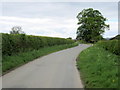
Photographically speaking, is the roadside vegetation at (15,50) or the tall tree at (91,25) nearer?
the roadside vegetation at (15,50)

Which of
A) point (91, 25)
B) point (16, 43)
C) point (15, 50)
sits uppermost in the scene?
point (91, 25)

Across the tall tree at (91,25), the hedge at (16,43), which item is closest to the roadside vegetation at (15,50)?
the hedge at (16,43)

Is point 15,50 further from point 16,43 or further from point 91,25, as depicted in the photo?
point 91,25

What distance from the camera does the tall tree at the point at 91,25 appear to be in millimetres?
76625

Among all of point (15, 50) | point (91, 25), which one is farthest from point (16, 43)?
point (91, 25)

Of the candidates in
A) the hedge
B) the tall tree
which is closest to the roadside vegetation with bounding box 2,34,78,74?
the hedge

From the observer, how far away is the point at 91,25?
77000mm

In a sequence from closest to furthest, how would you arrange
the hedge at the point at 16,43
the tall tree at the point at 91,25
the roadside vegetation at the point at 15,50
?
the roadside vegetation at the point at 15,50, the hedge at the point at 16,43, the tall tree at the point at 91,25

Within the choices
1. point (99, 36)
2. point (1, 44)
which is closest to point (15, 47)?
point (1, 44)

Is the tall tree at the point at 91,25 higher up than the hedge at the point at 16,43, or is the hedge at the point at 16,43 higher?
the tall tree at the point at 91,25

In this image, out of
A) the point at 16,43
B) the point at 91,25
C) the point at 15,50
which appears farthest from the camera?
the point at 91,25

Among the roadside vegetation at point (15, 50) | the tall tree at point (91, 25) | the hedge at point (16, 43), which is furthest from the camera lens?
the tall tree at point (91, 25)

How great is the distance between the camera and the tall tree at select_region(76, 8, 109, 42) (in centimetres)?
7662

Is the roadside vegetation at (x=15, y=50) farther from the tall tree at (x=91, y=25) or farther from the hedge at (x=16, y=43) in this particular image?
the tall tree at (x=91, y=25)
